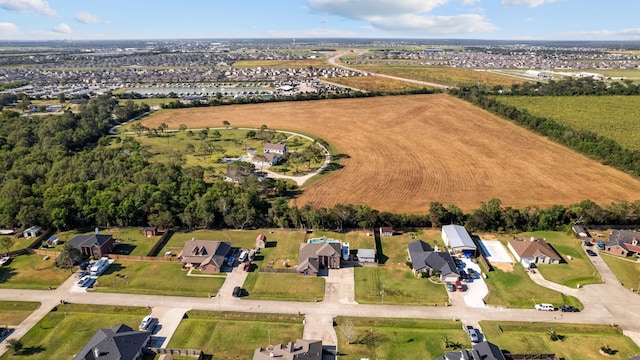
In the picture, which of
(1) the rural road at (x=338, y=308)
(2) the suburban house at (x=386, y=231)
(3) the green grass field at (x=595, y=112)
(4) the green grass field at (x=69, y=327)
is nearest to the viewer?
(4) the green grass field at (x=69, y=327)

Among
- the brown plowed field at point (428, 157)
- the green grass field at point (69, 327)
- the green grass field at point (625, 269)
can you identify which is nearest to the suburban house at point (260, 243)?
the brown plowed field at point (428, 157)

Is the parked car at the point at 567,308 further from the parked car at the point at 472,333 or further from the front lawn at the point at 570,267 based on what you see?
the parked car at the point at 472,333

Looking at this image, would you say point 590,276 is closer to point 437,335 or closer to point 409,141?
point 437,335

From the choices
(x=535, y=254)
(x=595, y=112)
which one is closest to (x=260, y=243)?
(x=535, y=254)

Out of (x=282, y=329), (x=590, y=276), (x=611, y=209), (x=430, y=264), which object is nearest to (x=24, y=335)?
(x=282, y=329)

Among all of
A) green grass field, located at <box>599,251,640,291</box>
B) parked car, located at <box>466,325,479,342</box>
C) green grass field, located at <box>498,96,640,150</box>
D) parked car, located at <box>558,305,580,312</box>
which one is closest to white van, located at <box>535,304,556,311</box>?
parked car, located at <box>558,305,580,312</box>

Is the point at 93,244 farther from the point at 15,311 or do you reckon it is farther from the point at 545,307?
the point at 545,307
